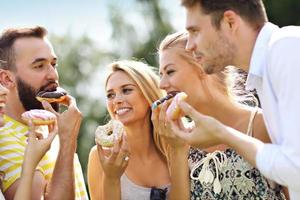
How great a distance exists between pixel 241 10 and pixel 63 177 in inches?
72.1

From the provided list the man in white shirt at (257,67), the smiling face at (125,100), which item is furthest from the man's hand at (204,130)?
the smiling face at (125,100)

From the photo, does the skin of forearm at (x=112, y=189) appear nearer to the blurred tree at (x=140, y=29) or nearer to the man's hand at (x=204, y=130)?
the man's hand at (x=204, y=130)

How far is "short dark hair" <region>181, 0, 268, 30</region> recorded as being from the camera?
362cm

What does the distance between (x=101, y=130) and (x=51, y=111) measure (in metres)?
0.41

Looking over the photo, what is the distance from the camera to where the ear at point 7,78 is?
199 inches

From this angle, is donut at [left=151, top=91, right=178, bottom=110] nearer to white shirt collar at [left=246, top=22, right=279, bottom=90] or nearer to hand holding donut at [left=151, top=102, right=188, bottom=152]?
hand holding donut at [left=151, top=102, right=188, bottom=152]

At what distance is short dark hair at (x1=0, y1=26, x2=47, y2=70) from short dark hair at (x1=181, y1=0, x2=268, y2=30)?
1981 millimetres

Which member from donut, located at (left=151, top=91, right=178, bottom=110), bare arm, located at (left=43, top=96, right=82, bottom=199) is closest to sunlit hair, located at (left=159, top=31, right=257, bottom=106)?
donut, located at (left=151, top=91, right=178, bottom=110)

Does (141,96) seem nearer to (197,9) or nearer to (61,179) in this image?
(61,179)

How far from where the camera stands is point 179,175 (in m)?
4.58

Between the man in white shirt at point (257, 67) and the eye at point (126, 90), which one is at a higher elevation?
the man in white shirt at point (257, 67)

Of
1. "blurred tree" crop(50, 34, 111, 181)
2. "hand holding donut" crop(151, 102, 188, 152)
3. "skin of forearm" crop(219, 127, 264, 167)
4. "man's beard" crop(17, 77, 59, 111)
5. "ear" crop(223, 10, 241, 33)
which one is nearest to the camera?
"skin of forearm" crop(219, 127, 264, 167)

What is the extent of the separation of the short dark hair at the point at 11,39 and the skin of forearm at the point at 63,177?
884mm

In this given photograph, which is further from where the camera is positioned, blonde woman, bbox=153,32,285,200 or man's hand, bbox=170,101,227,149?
blonde woman, bbox=153,32,285,200
